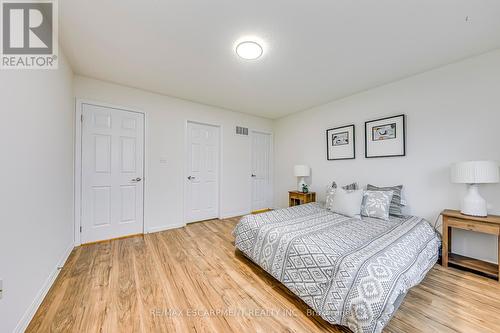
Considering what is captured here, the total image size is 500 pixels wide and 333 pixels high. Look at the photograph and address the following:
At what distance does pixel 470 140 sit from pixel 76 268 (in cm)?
460

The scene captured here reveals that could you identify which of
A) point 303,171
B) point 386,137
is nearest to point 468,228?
point 386,137

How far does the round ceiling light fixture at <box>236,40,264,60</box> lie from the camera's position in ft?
6.32

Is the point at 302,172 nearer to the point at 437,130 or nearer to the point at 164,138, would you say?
the point at 437,130

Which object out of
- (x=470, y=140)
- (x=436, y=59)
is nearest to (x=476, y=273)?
(x=470, y=140)

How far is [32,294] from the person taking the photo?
140 cm

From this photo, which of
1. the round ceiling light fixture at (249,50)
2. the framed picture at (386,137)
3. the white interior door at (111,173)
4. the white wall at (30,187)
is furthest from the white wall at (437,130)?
the white wall at (30,187)

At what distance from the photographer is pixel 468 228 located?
74.8 inches

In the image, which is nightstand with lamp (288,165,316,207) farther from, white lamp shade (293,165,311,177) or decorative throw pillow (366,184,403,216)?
decorative throw pillow (366,184,403,216)

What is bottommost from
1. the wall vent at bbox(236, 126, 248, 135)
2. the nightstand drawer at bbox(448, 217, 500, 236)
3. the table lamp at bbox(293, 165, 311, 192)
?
the nightstand drawer at bbox(448, 217, 500, 236)

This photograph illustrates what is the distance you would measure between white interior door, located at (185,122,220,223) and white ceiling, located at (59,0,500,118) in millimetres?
1031

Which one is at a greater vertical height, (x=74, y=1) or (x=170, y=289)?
(x=74, y=1)

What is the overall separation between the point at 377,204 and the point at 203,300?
7.60 ft

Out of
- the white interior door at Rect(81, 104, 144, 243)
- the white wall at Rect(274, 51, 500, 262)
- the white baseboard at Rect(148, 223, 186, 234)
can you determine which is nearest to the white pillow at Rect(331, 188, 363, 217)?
the white wall at Rect(274, 51, 500, 262)

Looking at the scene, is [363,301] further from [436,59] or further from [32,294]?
[436,59]
